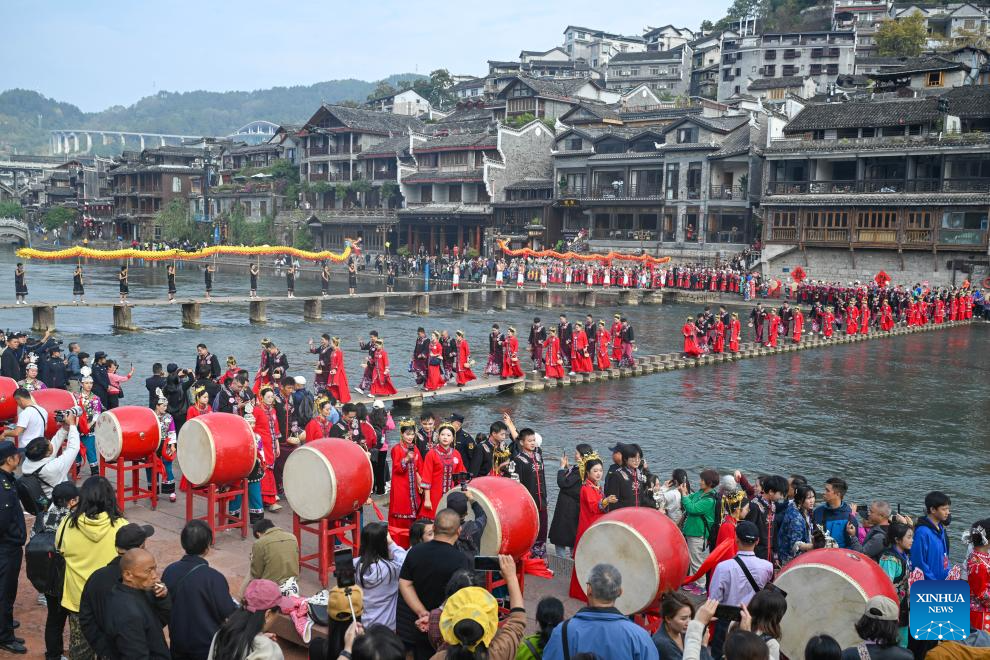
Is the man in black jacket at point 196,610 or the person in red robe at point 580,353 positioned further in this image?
the person in red robe at point 580,353

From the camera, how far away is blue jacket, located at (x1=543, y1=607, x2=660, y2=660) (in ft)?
15.5

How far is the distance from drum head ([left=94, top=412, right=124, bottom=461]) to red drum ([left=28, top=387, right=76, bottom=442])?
1544 mm

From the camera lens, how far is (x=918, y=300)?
38.7 m

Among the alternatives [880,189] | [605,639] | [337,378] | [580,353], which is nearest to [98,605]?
[605,639]

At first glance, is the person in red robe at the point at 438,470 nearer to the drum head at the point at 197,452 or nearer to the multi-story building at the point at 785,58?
the drum head at the point at 197,452

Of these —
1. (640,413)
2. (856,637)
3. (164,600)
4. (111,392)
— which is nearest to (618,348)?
(640,413)

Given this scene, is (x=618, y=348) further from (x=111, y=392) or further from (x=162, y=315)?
(x=162, y=315)

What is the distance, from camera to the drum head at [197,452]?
9.01 metres

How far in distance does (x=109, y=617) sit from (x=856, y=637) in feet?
16.7

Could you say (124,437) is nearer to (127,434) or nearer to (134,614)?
(127,434)

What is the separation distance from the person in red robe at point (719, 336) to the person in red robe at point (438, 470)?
20493 mm

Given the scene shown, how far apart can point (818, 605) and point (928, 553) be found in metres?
1.57

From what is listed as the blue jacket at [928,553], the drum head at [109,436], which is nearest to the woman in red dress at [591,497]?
the blue jacket at [928,553]

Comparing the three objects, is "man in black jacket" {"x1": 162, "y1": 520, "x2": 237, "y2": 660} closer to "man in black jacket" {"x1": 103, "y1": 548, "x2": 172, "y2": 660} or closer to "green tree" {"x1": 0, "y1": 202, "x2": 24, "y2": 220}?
"man in black jacket" {"x1": 103, "y1": 548, "x2": 172, "y2": 660}
